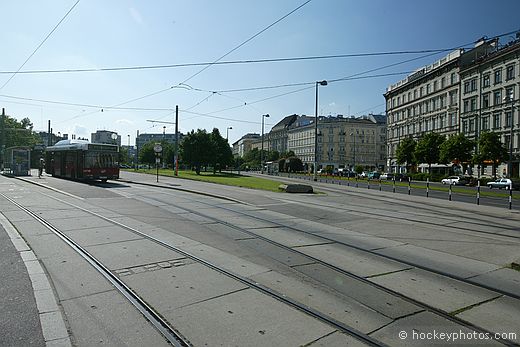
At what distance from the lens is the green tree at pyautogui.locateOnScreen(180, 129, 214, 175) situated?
56.2 m

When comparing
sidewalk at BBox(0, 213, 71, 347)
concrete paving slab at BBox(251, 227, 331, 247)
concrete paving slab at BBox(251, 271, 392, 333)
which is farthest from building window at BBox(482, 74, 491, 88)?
sidewalk at BBox(0, 213, 71, 347)

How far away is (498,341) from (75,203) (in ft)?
51.0

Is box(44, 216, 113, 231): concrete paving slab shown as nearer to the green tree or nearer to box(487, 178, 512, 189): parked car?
box(487, 178, 512, 189): parked car

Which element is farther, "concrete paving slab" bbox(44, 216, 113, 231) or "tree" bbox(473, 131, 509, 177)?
"tree" bbox(473, 131, 509, 177)

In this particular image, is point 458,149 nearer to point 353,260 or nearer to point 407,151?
point 407,151

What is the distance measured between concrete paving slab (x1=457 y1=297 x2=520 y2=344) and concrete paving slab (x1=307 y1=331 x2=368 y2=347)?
64.3 inches

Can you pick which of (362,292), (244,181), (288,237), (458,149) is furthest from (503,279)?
(458,149)

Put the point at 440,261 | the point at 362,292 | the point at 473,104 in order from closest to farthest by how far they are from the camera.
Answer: the point at 362,292 < the point at 440,261 < the point at 473,104

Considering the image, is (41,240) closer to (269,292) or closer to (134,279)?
(134,279)

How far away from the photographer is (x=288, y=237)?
9.48m

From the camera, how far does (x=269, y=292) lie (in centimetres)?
535

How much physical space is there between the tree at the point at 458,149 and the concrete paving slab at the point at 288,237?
51.1 metres

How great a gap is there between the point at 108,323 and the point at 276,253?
4.00 m

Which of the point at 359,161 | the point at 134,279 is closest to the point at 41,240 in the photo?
the point at 134,279
